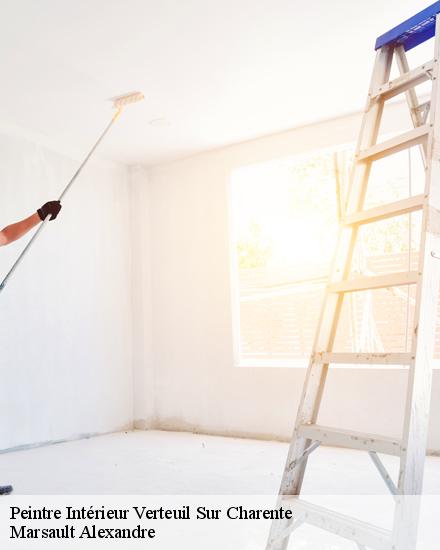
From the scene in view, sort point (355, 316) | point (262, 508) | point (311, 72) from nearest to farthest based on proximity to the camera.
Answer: point (262, 508) < point (311, 72) < point (355, 316)

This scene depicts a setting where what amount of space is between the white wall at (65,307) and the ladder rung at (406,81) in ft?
10.2

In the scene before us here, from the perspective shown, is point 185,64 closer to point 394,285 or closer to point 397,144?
point 397,144

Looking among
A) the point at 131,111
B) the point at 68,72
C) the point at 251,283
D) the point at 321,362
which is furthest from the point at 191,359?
the point at 321,362

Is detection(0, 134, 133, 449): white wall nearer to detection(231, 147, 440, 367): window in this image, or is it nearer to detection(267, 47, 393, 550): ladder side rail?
detection(231, 147, 440, 367): window

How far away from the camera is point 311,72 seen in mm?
3426

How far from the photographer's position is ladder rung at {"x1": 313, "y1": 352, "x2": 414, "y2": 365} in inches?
52.9

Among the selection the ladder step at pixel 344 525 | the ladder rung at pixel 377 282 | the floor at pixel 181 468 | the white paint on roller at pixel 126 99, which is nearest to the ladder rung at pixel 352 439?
the ladder step at pixel 344 525

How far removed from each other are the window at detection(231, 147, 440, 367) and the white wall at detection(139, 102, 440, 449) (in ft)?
0.41

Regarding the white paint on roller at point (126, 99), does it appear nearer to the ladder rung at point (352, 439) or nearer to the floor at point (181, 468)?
the floor at point (181, 468)

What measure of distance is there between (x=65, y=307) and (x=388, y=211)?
134 inches

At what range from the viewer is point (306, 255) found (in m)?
4.99

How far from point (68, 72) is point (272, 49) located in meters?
1.29

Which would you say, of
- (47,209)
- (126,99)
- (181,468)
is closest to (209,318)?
(181,468)

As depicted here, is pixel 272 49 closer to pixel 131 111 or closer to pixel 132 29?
pixel 132 29
